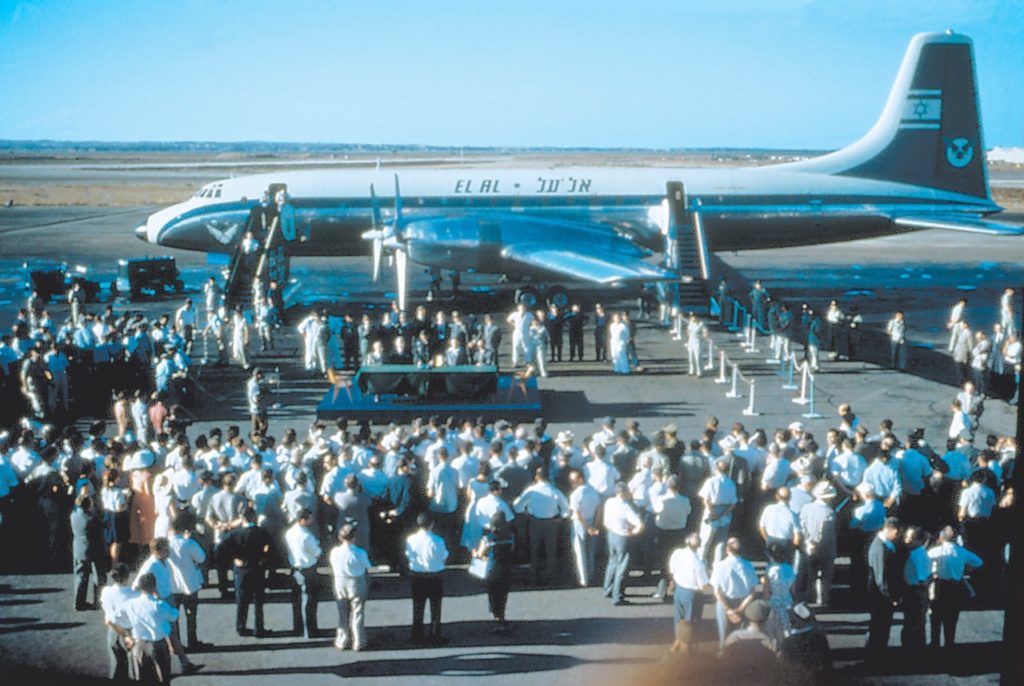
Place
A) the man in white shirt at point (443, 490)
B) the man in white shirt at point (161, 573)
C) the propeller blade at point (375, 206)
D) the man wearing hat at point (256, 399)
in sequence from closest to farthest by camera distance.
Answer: the man in white shirt at point (161, 573), the man in white shirt at point (443, 490), the man wearing hat at point (256, 399), the propeller blade at point (375, 206)

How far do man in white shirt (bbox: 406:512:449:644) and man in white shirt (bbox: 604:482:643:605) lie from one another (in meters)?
2.23

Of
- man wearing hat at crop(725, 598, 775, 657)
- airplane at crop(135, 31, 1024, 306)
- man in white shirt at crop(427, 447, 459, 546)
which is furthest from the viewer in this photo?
airplane at crop(135, 31, 1024, 306)

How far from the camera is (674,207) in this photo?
3139 centimetres

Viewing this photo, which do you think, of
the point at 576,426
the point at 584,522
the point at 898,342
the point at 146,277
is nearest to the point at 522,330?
the point at 576,426

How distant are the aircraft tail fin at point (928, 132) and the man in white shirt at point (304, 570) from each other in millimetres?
28038

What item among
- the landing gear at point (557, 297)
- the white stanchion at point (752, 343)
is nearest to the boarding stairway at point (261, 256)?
the landing gear at point (557, 297)

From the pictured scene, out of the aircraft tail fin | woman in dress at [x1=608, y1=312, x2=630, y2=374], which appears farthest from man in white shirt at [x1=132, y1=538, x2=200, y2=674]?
the aircraft tail fin

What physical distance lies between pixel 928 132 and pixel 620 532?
27244 millimetres

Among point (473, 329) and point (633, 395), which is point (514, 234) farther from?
point (633, 395)

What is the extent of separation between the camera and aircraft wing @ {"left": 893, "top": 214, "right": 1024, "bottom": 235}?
30030mm

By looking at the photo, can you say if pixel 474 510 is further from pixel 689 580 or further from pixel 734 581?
pixel 734 581

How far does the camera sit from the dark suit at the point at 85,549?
1095cm

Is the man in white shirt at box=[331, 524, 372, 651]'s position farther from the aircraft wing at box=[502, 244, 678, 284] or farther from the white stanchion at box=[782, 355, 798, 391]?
the aircraft wing at box=[502, 244, 678, 284]

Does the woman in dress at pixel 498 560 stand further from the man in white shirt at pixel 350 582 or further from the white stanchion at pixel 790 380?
the white stanchion at pixel 790 380
